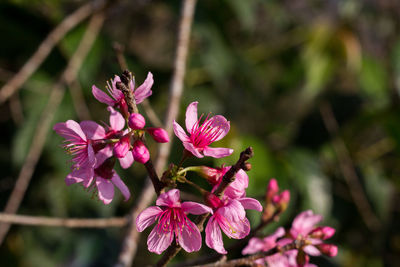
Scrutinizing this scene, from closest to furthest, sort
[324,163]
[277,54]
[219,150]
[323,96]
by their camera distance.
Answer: [219,150] → [324,163] → [323,96] → [277,54]

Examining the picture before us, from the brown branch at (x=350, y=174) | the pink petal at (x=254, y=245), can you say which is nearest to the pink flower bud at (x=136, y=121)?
the pink petal at (x=254, y=245)

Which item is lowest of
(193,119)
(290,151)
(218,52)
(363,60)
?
(193,119)

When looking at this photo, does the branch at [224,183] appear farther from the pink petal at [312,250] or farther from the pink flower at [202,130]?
the pink petal at [312,250]

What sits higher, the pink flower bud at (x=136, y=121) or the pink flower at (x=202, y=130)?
the pink flower at (x=202, y=130)

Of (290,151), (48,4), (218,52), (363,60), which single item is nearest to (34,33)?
(48,4)

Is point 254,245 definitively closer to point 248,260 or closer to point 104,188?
point 248,260

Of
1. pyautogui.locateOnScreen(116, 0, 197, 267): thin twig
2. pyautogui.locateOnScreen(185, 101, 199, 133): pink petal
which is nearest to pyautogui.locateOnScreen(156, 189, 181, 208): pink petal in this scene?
pyautogui.locateOnScreen(185, 101, 199, 133): pink petal

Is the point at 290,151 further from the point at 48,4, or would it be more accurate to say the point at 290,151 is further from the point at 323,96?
the point at 48,4

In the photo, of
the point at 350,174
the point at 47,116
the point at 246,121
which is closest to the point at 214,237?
the point at 47,116
